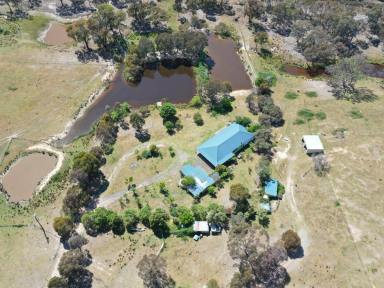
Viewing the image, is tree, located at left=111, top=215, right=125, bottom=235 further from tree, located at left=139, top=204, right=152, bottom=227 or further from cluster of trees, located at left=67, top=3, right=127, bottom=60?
cluster of trees, located at left=67, top=3, right=127, bottom=60

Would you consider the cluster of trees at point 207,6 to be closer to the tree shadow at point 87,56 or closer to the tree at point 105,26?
the tree at point 105,26

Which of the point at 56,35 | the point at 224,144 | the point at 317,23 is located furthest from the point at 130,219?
the point at 317,23

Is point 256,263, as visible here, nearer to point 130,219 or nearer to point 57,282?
point 130,219

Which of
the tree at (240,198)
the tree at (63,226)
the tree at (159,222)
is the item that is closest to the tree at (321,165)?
the tree at (240,198)

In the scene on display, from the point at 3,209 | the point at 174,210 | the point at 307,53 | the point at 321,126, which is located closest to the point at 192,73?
the point at 307,53

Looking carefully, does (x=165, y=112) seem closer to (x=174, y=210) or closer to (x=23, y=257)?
(x=174, y=210)
